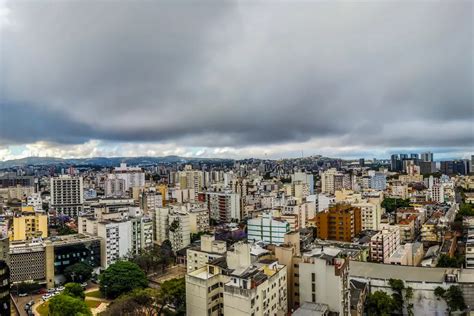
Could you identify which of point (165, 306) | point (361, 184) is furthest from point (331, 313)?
point (361, 184)

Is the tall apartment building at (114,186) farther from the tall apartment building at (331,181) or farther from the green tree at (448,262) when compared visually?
the green tree at (448,262)

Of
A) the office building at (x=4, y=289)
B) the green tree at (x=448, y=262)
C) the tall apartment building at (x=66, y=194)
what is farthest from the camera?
the tall apartment building at (x=66, y=194)

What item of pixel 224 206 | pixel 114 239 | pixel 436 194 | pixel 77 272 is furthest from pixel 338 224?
pixel 436 194

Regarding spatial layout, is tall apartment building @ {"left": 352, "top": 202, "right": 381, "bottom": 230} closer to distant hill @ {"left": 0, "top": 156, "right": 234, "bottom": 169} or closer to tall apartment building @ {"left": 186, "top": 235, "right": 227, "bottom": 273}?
tall apartment building @ {"left": 186, "top": 235, "right": 227, "bottom": 273}

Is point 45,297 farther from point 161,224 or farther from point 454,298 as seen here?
point 454,298

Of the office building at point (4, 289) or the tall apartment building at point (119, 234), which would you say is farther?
the tall apartment building at point (119, 234)

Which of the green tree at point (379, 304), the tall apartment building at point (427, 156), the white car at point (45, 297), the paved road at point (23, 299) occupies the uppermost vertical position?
the tall apartment building at point (427, 156)

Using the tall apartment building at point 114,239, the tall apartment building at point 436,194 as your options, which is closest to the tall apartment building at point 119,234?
the tall apartment building at point 114,239
